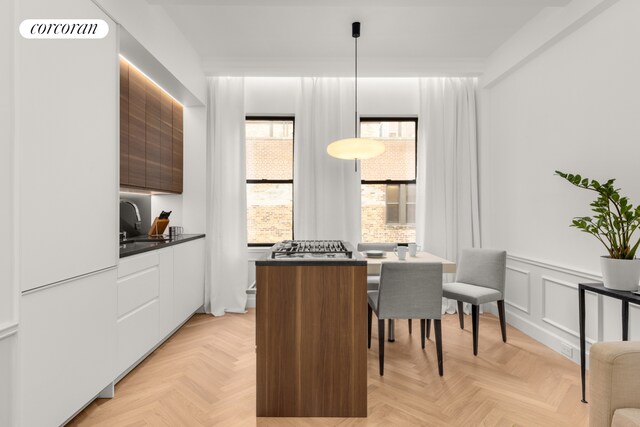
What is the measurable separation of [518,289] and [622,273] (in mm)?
1682

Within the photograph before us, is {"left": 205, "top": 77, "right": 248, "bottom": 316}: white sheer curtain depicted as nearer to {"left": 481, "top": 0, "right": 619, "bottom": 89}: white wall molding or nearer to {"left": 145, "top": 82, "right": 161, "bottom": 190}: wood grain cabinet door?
{"left": 145, "top": 82, "right": 161, "bottom": 190}: wood grain cabinet door

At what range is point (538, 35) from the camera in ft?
10.2

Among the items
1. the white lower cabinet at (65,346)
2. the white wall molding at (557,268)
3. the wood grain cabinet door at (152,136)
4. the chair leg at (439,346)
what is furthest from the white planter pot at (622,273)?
the wood grain cabinet door at (152,136)

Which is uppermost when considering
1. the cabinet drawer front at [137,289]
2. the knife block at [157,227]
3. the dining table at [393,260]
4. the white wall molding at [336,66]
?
the white wall molding at [336,66]

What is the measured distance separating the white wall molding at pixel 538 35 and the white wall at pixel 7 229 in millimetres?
3555

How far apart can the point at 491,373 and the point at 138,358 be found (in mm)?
2681

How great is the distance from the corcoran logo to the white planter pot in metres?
3.30

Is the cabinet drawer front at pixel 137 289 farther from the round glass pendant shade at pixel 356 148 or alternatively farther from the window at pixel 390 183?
the window at pixel 390 183

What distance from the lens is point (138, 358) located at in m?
2.60

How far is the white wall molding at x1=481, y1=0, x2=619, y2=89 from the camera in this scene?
2.59 meters

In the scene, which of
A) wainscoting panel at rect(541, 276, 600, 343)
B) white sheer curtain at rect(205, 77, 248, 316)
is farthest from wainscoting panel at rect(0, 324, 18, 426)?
wainscoting panel at rect(541, 276, 600, 343)

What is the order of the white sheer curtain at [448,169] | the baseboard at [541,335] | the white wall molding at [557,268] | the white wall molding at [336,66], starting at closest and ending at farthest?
1. the white wall molding at [557,268]
2. the baseboard at [541,335]
3. the white wall molding at [336,66]
4. the white sheer curtain at [448,169]

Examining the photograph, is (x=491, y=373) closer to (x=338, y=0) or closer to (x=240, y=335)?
(x=240, y=335)

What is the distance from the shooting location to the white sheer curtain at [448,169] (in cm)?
412
